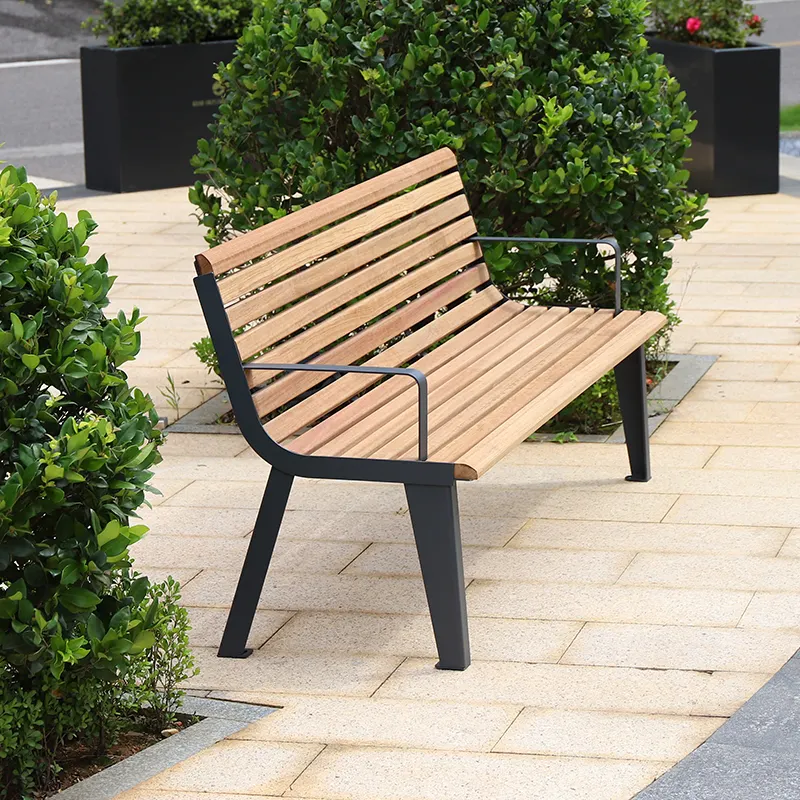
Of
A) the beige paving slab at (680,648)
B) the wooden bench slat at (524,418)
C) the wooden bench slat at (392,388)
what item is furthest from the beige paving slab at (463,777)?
the wooden bench slat at (392,388)

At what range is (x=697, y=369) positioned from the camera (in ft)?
24.6

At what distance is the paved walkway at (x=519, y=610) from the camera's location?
12.8 feet

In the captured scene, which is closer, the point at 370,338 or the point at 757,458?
the point at 370,338

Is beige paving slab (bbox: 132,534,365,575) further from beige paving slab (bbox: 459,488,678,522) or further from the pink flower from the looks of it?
the pink flower

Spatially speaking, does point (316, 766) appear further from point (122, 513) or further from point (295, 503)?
point (295, 503)

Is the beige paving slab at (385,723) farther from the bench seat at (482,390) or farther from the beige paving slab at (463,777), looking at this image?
the bench seat at (482,390)

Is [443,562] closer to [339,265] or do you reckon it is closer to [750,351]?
[339,265]

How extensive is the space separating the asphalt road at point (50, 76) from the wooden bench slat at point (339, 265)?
7879 millimetres

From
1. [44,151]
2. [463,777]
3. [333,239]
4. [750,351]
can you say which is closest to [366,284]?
[333,239]

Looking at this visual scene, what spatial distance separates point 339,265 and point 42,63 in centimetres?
1835

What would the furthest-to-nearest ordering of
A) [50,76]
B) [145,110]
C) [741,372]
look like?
[50,76] < [145,110] < [741,372]

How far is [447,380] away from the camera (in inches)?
208

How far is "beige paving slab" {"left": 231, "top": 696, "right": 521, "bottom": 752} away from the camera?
13.2ft

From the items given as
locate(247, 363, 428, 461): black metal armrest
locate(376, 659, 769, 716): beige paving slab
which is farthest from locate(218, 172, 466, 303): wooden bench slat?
locate(376, 659, 769, 716): beige paving slab
